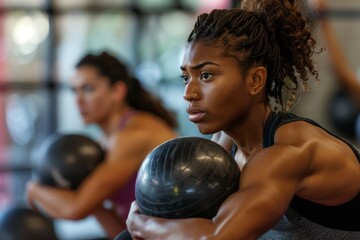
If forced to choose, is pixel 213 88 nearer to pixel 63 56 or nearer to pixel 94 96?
pixel 94 96

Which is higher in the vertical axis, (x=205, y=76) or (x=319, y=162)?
(x=205, y=76)

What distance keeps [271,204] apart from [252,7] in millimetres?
579

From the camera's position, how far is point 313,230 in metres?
1.77

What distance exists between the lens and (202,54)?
1.75 metres

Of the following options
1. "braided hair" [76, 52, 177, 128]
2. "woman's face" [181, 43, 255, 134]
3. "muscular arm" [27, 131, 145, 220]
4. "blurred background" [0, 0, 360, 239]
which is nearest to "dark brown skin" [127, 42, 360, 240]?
"woman's face" [181, 43, 255, 134]

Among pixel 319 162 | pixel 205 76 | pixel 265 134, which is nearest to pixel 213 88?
pixel 205 76

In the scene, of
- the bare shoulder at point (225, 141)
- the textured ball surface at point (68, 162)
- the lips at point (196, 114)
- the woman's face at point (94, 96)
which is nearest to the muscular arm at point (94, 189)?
the textured ball surface at point (68, 162)

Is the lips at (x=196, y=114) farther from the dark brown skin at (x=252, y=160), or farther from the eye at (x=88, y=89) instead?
the eye at (x=88, y=89)

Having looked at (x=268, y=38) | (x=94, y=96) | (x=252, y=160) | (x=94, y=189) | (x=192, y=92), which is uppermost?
(x=268, y=38)

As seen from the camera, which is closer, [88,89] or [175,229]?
[175,229]

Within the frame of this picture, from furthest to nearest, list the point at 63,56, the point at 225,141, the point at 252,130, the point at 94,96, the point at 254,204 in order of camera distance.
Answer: the point at 63,56 < the point at 94,96 < the point at 225,141 < the point at 252,130 < the point at 254,204

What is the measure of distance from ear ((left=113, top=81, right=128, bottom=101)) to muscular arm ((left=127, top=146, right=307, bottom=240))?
1555mm

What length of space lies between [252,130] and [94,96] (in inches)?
55.9

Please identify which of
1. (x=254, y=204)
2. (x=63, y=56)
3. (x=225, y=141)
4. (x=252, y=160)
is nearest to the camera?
(x=254, y=204)
